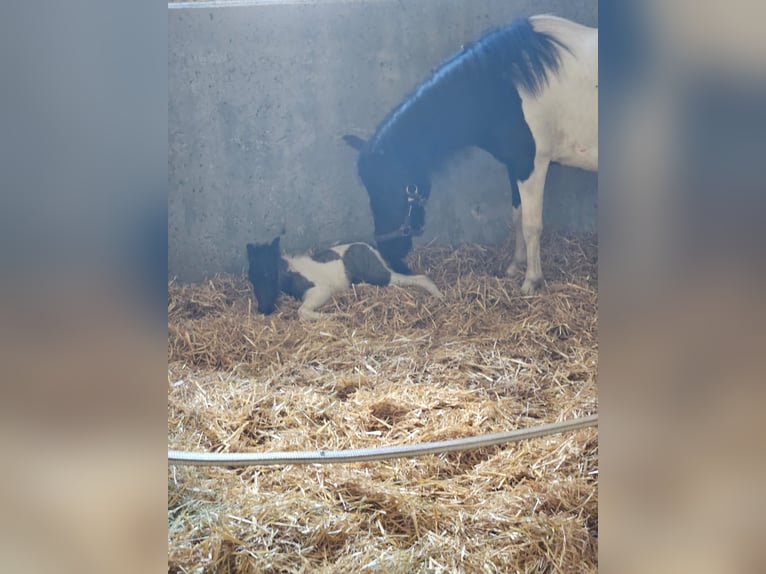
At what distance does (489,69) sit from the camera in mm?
2951

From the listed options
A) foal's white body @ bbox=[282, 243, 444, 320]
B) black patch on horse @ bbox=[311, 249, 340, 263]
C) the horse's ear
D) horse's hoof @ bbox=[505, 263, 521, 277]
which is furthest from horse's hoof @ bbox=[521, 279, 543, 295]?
the horse's ear

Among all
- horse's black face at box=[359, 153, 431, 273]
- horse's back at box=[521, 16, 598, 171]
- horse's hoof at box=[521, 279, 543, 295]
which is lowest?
horse's hoof at box=[521, 279, 543, 295]

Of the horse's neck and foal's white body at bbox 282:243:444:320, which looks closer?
foal's white body at bbox 282:243:444:320

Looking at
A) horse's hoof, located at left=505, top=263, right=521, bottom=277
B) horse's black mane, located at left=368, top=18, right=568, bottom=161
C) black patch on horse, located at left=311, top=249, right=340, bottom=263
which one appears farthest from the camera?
horse's hoof, located at left=505, top=263, right=521, bottom=277

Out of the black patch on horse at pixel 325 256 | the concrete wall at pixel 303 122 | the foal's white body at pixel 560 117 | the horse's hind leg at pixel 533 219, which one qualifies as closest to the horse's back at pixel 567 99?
the foal's white body at pixel 560 117

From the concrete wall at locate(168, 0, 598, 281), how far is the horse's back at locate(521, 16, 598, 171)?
0.39 m

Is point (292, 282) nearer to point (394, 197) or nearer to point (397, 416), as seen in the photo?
point (394, 197)

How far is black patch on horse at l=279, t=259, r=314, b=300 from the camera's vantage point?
296 centimetres

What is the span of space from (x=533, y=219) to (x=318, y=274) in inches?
A: 37.9

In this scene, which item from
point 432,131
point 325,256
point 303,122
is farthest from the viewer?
point 303,122

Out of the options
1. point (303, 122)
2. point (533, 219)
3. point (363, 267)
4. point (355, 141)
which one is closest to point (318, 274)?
point (363, 267)

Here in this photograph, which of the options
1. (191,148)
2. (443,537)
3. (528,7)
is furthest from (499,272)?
(443,537)

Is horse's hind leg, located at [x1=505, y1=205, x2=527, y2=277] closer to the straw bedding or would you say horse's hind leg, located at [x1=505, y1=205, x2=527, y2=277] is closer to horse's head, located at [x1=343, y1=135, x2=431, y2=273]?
the straw bedding
